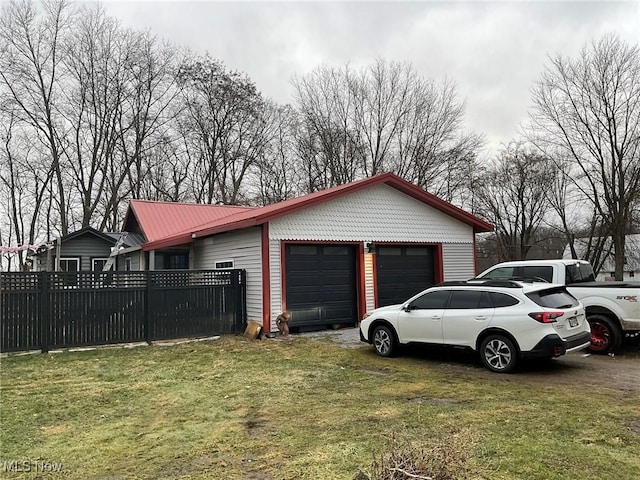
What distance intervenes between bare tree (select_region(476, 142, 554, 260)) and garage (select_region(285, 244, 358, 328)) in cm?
2269

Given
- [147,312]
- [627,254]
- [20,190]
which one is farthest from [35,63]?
[627,254]

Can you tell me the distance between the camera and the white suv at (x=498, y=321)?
712 centimetres

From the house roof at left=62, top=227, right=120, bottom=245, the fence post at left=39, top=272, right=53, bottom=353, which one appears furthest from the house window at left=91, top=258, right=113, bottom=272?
the fence post at left=39, top=272, right=53, bottom=353

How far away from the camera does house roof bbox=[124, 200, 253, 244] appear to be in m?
18.8

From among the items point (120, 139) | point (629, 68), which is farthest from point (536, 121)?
point (120, 139)

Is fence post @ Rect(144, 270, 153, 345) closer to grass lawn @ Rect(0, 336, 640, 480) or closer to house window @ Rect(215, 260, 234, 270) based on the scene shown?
grass lawn @ Rect(0, 336, 640, 480)

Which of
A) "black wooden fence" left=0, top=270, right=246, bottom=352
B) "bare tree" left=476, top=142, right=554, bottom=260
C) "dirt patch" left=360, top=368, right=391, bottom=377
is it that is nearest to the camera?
"dirt patch" left=360, top=368, right=391, bottom=377

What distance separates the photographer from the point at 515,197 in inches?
1426

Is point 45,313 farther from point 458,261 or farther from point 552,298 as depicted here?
point 458,261

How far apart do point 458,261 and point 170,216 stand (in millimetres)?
12173

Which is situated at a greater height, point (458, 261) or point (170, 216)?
point (170, 216)

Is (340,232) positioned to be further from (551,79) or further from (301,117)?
(301,117)

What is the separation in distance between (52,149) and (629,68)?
A: 101 feet

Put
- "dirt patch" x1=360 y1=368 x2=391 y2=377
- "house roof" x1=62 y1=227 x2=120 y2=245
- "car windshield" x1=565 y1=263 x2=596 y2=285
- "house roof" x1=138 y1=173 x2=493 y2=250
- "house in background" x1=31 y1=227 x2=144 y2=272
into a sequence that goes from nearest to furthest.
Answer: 1. "dirt patch" x1=360 y1=368 x2=391 y2=377
2. "car windshield" x1=565 y1=263 x2=596 y2=285
3. "house roof" x1=138 y1=173 x2=493 y2=250
4. "house roof" x1=62 y1=227 x2=120 y2=245
5. "house in background" x1=31 y1=227 x2=144 y2=272
